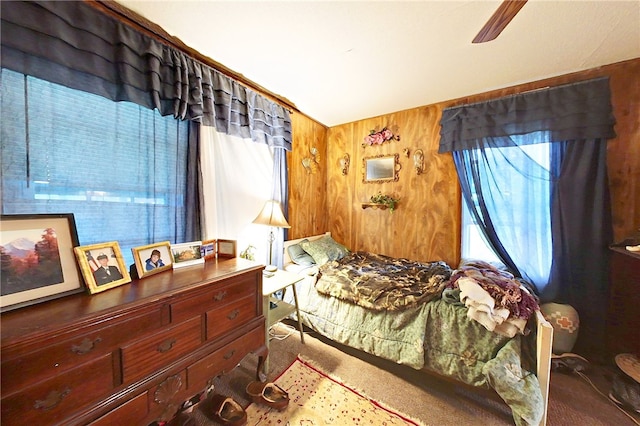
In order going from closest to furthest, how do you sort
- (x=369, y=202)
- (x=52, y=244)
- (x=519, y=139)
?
(x=52, y=244)
(x=519, y=139)
(x=369, y=202)

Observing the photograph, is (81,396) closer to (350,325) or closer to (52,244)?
(52,244)

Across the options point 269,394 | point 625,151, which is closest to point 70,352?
point 269,394

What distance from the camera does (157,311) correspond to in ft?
3.15

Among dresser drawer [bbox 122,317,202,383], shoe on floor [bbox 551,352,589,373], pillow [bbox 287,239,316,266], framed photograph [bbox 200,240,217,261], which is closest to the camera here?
dresser drawer [bbox 122,317,202,383]

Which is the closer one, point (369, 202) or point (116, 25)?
point (116, 25)

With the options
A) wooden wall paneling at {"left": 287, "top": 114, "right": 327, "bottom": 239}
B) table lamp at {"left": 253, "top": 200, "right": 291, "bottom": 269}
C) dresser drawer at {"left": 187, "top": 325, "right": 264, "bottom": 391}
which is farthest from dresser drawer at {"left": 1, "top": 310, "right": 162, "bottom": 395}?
wooden wall paneling at {"left": 287, "top": 114, "right": 327, "bottom": 239}

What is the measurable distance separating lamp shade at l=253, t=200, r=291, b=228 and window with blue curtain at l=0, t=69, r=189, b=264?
634mm

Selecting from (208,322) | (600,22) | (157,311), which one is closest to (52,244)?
(157,311)

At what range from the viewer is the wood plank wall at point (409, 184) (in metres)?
1.85

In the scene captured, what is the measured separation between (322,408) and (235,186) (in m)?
1.81

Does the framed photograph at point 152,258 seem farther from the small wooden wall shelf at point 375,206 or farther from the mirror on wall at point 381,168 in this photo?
the mirror on wall at point 381,168

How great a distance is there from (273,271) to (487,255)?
229 cm

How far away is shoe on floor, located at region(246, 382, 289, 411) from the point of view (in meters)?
1.35

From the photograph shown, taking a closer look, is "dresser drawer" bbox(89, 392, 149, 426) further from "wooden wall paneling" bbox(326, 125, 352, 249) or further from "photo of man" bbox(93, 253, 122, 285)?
"wooden wall paneling" bbox(326, 125, 352, 249)
